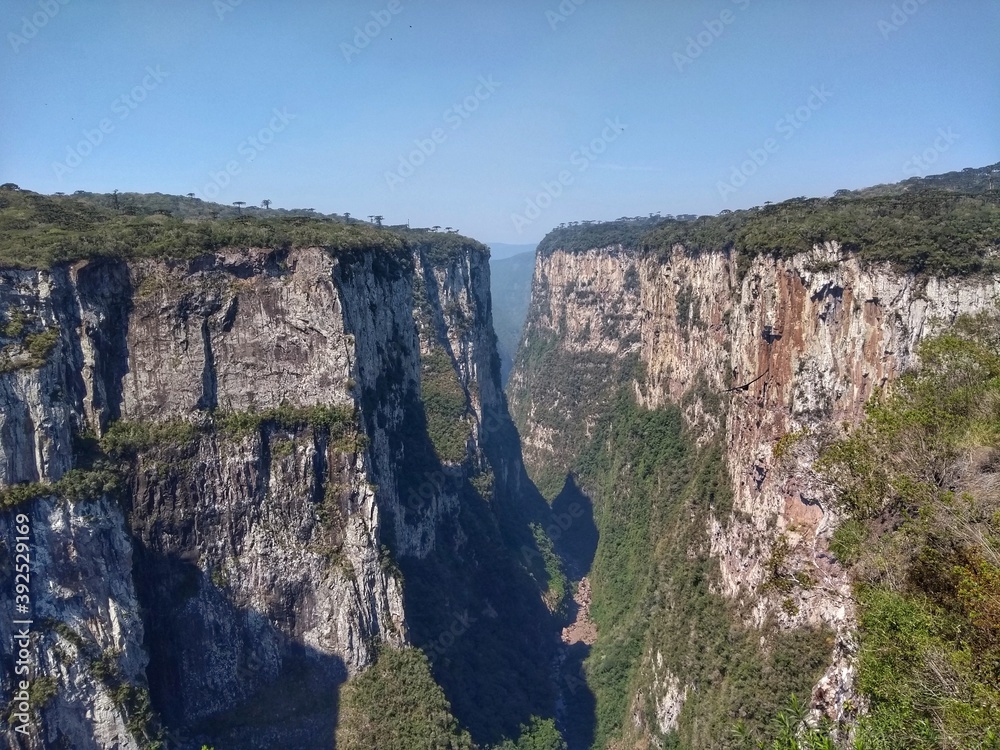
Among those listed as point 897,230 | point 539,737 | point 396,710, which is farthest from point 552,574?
point 897,230

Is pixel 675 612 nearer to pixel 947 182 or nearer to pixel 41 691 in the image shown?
pixel 41 691

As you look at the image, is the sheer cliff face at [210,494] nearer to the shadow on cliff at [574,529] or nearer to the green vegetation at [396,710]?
the green vegetation at [396,710]

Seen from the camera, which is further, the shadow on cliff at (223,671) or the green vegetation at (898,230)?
the shadow on cliff at (223,671)

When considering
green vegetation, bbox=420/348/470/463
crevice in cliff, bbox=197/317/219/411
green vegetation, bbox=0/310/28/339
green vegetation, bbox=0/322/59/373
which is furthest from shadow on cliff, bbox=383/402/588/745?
green vegetation, bbox=0/310/28/339

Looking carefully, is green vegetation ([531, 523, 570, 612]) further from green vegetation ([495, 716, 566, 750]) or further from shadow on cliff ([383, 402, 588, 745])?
green vegetation ([495, 716, 566, 750])

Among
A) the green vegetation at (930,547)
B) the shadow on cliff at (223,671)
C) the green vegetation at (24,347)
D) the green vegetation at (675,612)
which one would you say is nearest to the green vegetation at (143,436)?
the shadow on cliff at (223,671)

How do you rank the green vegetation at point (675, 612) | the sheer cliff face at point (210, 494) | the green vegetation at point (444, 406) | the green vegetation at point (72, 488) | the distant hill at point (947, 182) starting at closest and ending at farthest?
the green vegetation at point (72, 488) < the sheer cliff face at point (210, 494) < the green vegetation at point (675, 612) < the distant hill at point (947, 182) < the green vegetation at point (444, 406)

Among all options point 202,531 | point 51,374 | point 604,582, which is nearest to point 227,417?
point 202,531
